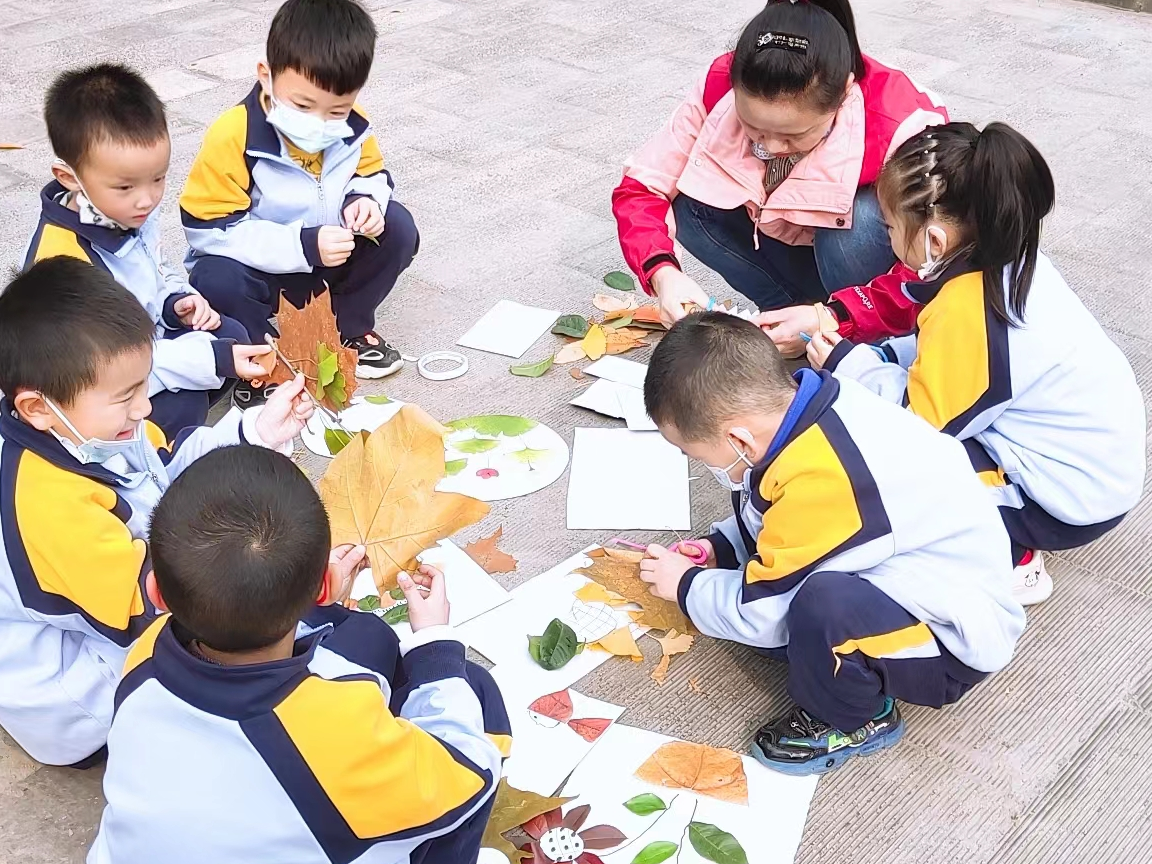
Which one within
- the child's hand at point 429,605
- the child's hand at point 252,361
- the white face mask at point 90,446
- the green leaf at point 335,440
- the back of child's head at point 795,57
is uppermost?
the back of child's head at point 795,57

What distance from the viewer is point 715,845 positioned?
1.78 metres

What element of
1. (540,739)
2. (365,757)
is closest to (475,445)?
(540,739)

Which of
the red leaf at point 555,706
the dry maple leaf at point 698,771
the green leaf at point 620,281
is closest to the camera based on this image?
the dry maple leaf at point 698,771

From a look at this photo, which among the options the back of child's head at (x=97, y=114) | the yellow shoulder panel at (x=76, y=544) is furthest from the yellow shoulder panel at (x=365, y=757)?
the back of child's head at (x=97, y=114)

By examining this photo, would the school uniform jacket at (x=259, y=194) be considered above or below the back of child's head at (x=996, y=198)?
below

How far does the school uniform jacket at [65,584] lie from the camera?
1688mm

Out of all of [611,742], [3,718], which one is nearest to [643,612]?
[611,742]

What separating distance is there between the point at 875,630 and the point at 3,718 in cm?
149

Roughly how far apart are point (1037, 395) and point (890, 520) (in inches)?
18.6

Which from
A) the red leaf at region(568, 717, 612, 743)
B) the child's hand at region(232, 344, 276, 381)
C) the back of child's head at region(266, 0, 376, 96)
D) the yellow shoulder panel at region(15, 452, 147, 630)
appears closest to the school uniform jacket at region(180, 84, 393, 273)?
the back of child's head at region(266, 0, 376, 96)

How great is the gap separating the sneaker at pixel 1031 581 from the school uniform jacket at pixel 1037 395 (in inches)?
6.2

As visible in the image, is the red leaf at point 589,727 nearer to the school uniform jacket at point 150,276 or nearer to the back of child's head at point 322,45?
the school uniform jacket at point 150,276

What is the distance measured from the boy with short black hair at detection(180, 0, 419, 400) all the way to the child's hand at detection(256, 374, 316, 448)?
65 centimetres

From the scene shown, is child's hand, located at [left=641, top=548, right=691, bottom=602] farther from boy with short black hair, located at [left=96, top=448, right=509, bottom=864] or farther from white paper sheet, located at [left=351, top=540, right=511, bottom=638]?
boy with short black hair, located at [left=96, top=448, right=509, bottom=864]
